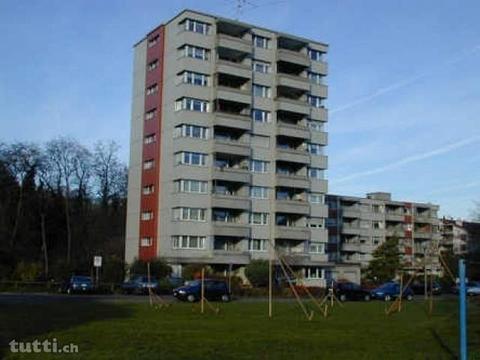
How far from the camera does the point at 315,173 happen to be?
91438mm

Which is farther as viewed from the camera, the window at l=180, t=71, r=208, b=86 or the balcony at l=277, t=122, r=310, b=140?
the balcony at l=277, t=122, r=310, b=140

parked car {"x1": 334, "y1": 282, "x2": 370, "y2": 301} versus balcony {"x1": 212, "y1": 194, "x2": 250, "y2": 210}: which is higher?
balcony {"x1": 212, "y1": 194, "x2": 250, "y2": 210}

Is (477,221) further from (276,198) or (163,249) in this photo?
(163,249)

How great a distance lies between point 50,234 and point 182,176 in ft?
86.3

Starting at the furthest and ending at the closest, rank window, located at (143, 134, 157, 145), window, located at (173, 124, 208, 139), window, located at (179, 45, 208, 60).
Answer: window, located at (143, 134, 157, 145) < window, located at (179, 45, 208, 60) < window, located at (173, 124, 208, 139)

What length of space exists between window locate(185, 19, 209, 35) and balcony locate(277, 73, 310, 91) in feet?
37.1

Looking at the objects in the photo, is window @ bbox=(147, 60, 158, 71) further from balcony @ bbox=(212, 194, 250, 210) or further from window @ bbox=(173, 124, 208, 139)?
balcony @ bbox=(212, 194, 250, 210)

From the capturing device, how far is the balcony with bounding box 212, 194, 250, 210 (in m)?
79.8

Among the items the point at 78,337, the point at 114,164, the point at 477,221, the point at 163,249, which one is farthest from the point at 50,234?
the point at 78,337

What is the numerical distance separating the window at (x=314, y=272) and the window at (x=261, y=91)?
2169 cm

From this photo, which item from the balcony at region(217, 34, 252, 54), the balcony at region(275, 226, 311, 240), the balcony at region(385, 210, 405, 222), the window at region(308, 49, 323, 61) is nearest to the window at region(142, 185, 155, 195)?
the balcony at region(275, 226, 311, 240)

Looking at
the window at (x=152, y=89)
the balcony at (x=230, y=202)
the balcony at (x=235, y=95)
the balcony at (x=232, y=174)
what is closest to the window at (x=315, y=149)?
the balcony at (x=235, y=95)

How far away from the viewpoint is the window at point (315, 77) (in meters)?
93.7

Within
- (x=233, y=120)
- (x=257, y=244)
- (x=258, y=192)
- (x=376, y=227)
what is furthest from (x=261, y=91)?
(x=376, y=227)
